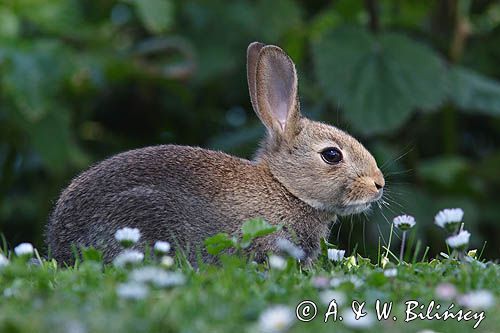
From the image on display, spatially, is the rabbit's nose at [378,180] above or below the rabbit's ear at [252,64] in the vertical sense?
below

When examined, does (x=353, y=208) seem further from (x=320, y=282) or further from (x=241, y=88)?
(x=241, y=88)

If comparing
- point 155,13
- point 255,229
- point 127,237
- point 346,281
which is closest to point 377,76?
point 155,13

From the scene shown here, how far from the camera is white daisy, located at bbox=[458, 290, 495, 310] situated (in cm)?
395

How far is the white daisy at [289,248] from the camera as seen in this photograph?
5.18 m

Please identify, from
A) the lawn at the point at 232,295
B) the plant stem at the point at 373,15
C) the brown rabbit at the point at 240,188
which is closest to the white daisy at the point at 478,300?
the lawn at the point at 232,295

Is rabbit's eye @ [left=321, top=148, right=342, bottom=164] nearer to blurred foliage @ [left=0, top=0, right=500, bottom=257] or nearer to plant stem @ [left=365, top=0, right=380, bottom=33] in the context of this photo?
blurred foliage @ [left=0, top=0, right=500, bottom=257]

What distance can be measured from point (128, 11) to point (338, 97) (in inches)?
121

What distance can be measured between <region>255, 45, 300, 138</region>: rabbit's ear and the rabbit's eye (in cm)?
27

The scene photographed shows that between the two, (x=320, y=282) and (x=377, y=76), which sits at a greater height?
(x=320, y=282)

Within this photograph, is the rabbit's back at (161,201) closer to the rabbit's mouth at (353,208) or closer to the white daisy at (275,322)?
the rabbit's mouth at (353,208)

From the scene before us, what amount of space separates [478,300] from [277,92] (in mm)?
3000

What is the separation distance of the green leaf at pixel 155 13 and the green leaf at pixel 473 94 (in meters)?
2.71

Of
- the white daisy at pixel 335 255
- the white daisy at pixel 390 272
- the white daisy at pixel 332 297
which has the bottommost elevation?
the white daisy at pixel 335 255

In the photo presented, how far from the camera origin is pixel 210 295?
3.98 m
